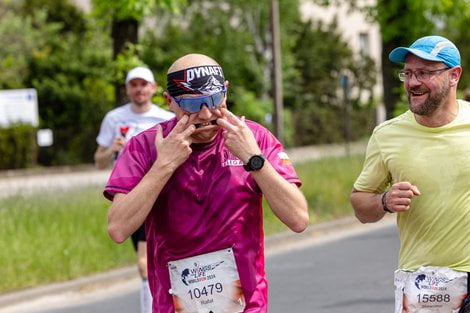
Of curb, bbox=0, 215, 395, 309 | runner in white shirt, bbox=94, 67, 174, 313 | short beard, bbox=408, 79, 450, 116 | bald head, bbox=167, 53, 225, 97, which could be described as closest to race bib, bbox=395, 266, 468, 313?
short beard, bbox=408, 79, 450, 116

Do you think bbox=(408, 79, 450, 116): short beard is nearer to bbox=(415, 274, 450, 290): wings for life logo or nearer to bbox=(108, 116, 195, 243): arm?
bbox=(415, 274, 450, 290): wings for life logo

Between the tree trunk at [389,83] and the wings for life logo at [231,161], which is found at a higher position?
the wings for life logo at [231,161]

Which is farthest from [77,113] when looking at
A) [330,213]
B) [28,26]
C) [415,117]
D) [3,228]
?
[415,117]

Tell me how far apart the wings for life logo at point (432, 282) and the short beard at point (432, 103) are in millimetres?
669

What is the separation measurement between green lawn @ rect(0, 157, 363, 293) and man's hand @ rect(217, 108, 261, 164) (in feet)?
24.6

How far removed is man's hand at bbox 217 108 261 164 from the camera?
4199mm

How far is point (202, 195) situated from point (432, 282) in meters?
1.04

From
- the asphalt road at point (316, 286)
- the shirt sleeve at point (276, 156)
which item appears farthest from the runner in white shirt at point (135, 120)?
the shirt sleeve at point (276, 156)

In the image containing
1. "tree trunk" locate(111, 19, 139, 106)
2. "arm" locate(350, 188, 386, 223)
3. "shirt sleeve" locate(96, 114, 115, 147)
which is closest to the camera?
"arm" locate(350, 188, 386, 223)

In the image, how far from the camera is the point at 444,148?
183 inches

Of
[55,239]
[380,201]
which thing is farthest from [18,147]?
[380,201]

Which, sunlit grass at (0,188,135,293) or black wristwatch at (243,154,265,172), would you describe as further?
sunlit grass at (0,188,135,293)

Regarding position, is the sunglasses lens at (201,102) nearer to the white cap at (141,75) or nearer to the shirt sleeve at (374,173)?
the shirt sleeve at (374,173)

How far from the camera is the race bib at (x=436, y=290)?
4.63 metres
